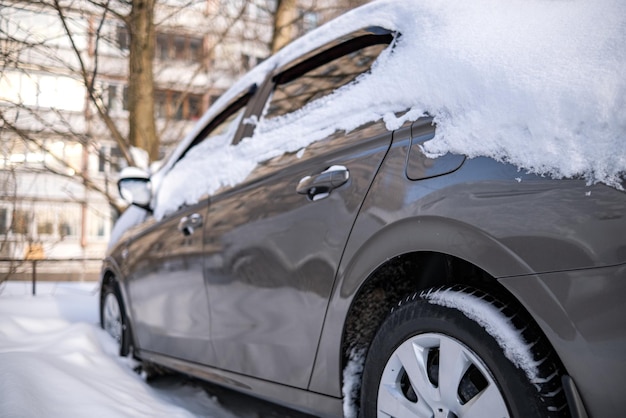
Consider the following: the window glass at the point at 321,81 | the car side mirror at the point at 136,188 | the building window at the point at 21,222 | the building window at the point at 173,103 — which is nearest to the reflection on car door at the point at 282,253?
the window glass at the point at 321,81

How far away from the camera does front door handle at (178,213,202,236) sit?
2801mm

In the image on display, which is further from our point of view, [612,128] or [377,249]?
[377,249]

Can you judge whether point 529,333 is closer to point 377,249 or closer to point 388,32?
point 377,249

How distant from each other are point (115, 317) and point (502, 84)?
3225 millimetres

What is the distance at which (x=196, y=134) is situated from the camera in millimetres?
3463

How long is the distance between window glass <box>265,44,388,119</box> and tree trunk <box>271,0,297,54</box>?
8.89 m

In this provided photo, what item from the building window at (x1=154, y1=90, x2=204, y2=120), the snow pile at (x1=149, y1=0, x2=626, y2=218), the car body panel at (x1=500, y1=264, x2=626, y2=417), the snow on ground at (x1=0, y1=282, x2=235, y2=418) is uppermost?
the building window at (x1=154, y1=90, x2=204, y2=120)

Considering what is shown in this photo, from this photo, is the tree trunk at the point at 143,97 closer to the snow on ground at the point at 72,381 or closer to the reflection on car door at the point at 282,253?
the snow on ground at the point at 72,381

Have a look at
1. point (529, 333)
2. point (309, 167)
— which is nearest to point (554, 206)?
point (529, 333)

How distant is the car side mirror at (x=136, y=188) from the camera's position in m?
3.49

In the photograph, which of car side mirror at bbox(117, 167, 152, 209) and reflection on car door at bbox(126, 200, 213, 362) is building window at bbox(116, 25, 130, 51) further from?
reflection on car door at bbox(126, 200, 213, 362)

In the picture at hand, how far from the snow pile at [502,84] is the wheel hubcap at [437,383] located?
51 centimetres

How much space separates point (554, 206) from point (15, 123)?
191 inches

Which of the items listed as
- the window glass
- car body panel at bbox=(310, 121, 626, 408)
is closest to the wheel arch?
car body panel at bbox=(310, 121, 626, 408)
